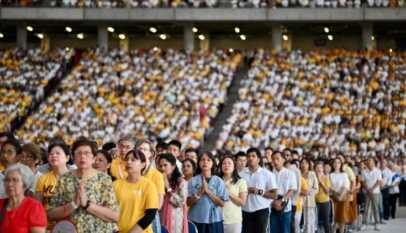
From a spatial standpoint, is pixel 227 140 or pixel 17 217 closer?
pixel 17 217

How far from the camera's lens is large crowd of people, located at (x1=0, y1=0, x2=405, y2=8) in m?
57.1

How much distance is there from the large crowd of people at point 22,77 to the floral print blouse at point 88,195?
3707 centimetres

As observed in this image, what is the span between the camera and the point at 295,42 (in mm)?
65000

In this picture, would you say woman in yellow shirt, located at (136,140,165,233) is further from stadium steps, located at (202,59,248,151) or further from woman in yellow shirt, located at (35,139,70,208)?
stadium steps, located at (202,59,248,151)

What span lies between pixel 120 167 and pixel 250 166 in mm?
4972

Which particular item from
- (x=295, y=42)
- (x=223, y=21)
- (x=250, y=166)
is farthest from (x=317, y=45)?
(x=250, y=166)

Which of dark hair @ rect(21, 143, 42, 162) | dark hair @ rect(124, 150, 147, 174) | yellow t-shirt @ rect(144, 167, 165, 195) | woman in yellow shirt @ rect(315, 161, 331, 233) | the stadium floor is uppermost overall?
dark hair @ rect(21, 143, 42, 162)

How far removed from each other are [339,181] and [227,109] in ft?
81.6

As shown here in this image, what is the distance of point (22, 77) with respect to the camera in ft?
175

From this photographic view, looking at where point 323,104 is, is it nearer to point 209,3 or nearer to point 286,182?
point 209,3

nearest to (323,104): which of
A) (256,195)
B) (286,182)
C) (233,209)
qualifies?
(286,182)

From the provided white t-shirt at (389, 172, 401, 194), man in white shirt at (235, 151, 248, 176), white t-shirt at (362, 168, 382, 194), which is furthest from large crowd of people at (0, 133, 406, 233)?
white t-shirt at (389, 172, 401, 194)

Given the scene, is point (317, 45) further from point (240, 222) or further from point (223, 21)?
point (240, 222)

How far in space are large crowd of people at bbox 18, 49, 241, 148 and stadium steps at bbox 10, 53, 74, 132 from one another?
2.10ft
